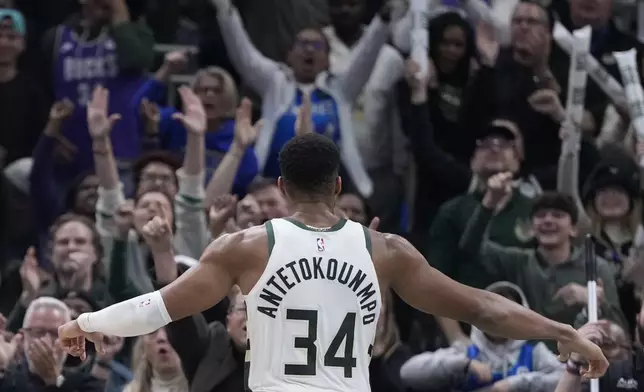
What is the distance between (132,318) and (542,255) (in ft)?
13.9

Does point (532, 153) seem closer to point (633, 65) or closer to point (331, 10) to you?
point (633, 65)

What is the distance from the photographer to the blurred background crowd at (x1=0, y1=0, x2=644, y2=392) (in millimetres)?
8984

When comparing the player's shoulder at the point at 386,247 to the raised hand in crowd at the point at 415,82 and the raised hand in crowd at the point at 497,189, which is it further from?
the raised hand in crowd at the point at 415,82

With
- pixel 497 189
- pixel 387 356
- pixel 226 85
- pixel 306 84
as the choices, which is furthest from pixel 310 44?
pixel 387 356

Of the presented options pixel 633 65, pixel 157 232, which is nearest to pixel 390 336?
pixel 157 232

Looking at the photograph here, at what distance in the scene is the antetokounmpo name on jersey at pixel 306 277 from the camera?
17.9 ft

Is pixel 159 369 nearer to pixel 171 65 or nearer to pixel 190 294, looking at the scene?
pixel 190 294

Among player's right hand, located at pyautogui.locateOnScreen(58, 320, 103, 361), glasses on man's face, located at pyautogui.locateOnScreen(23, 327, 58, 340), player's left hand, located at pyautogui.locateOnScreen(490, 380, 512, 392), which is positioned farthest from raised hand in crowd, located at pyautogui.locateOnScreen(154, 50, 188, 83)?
player's right hand, located at pyautogui.locateOnScreen(58, 320, 103, 361)

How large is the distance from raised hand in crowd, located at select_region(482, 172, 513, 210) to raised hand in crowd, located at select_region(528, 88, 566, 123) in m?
1.03

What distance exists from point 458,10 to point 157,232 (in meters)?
4.55

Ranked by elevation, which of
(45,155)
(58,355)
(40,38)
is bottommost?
(58,355)

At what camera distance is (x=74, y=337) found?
224 inches

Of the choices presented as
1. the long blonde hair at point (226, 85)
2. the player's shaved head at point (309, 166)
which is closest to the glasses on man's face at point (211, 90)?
the long blonde hair at point (226, 85)

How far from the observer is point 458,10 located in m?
11.3
